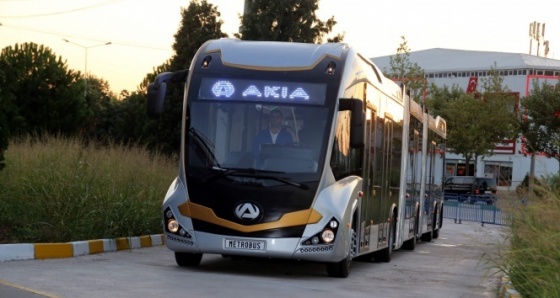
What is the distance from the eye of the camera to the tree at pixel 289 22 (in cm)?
4097

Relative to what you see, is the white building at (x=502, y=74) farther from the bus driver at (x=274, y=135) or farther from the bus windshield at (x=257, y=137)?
the bus driver at (x=274, y=135)

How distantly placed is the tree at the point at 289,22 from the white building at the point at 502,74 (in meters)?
49.0

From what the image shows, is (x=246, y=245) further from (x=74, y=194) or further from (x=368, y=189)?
(x=74, y=194)

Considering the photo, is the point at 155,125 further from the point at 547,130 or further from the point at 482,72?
the point at 482,72

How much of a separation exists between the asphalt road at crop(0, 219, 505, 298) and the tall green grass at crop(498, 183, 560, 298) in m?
0.45

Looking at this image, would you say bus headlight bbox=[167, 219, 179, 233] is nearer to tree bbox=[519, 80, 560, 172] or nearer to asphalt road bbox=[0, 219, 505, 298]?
asphalt road bbox=[0, 219, 505, 298]

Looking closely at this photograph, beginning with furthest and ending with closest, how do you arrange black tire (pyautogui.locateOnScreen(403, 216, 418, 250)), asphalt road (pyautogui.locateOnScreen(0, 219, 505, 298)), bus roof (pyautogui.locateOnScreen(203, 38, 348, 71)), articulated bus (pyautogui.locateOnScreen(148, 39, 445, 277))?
black tire (pyautogui.locateOnScreen(403, 216, 418, 250))
bus roof (pyautogui.locateOnScreen(203, 38, 348, 71))
articulated bus (pyautogui.locateOnScreen(148, 39, 445, 277))
asphalt road (pyautogui.locateOnScreen(0, 219, 505, 298))

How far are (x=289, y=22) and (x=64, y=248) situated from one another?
2717 centimetres

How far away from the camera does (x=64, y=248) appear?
15.4 metres

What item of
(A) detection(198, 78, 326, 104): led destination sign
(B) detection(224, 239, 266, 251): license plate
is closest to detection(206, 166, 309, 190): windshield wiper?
(B) detection(224, 239, 266, 251): license plate

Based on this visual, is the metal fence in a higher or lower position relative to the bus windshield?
lower

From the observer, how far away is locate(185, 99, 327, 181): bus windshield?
46.2 feet

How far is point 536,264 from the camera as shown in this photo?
11.1 m

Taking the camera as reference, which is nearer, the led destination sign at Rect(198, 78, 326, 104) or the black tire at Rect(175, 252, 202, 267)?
the led destination sign at Rect(198, 78, 326, 104)
